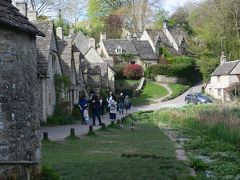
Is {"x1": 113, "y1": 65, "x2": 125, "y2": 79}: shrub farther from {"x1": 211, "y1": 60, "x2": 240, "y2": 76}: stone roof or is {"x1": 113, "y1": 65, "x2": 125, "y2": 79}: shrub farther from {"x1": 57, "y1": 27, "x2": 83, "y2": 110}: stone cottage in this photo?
{"x1": 57, "y1": 27, "x2": 83, "y2": 110}: stone cottage

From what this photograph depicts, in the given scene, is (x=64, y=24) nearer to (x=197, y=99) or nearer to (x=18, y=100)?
(x=197, y=99)

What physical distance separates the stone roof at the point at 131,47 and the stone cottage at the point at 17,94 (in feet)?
257

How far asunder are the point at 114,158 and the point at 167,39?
8697cm

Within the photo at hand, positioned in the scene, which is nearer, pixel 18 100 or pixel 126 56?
pixel 18 100

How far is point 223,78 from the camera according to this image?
240 ft

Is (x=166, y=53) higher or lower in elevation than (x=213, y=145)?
higher

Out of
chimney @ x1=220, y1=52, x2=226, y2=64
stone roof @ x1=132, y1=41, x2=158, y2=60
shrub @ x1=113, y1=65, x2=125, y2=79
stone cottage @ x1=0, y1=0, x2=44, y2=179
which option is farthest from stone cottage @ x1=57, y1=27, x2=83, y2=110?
stone roof @ x1=132, y1=41, x2=158, y2=60

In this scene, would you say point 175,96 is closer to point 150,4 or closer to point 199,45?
point 199,45

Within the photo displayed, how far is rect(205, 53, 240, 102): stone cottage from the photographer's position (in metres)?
70.6

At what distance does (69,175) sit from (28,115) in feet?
7.59

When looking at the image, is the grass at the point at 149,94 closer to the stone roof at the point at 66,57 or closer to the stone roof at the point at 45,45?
the stone roof at the point at 66,57

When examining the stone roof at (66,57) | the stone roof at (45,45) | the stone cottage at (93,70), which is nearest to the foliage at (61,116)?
the stone roof at (45,45)

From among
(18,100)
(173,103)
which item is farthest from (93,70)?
(18,100)

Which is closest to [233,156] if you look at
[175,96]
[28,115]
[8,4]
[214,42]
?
[28,115]
